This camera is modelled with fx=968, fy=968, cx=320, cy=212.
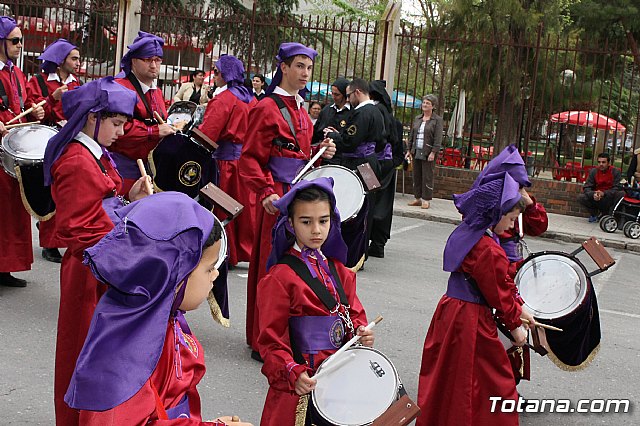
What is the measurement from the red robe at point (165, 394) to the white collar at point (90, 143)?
1.65m

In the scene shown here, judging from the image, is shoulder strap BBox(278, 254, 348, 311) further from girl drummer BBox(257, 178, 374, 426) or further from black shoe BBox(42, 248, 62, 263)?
black shoe BBox(42, 248, 62, 263)

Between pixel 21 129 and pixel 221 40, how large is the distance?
35.8 feet

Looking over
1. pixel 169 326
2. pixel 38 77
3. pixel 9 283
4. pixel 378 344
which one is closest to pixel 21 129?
pixel 9 283

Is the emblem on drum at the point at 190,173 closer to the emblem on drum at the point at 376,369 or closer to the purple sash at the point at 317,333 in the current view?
the purple sash at the point at 317,333

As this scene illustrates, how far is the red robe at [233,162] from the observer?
9.25 m

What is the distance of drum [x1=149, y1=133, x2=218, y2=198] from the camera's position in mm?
7621

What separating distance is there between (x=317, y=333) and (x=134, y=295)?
6.10 feet

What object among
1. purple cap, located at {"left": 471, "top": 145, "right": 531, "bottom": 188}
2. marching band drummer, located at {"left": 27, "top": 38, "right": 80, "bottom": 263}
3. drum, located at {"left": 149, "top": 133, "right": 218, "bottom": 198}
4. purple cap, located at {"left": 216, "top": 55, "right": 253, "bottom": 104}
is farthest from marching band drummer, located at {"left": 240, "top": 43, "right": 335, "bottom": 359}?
marching band drummer, located at {"left": 27, "top": 38, "right": 80, "bottom": 263}

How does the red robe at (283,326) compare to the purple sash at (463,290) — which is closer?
the red robe at (283,326)

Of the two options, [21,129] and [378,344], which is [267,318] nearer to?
[378,344]

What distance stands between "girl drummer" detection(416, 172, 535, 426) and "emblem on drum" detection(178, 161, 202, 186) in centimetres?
320

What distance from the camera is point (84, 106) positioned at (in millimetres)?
4586

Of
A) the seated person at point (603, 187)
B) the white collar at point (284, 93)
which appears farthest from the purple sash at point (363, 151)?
the seated person at point (603, 187)

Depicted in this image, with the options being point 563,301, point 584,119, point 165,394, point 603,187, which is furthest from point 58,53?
point 584,119
